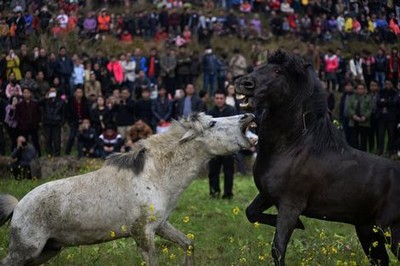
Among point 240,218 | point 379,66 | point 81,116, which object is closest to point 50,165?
point 81,116

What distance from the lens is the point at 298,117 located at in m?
7.90

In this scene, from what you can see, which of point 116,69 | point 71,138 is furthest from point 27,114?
point 116,69

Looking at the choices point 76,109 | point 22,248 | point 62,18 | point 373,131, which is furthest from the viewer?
point 373,131

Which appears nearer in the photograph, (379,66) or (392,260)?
(392,260)

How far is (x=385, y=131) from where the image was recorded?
19.9 meters

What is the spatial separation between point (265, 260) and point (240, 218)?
4102 mm

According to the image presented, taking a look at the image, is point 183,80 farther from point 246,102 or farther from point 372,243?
point 372,243

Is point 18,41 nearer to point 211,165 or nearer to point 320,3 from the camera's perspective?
point 211,165

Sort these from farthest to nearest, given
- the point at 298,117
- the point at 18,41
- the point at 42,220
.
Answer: the point at 18,41 → the point at 298,117 → the point at 42,220

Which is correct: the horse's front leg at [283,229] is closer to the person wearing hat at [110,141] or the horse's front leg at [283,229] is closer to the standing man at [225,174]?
the standing man at [225,174]

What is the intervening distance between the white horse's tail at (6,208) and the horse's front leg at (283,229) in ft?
9.38

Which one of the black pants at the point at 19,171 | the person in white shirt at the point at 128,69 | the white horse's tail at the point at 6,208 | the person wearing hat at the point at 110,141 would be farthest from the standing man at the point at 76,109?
the white horse's tail at the point at 6,208

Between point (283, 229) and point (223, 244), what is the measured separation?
281 centimetres

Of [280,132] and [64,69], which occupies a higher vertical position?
[280,132]
